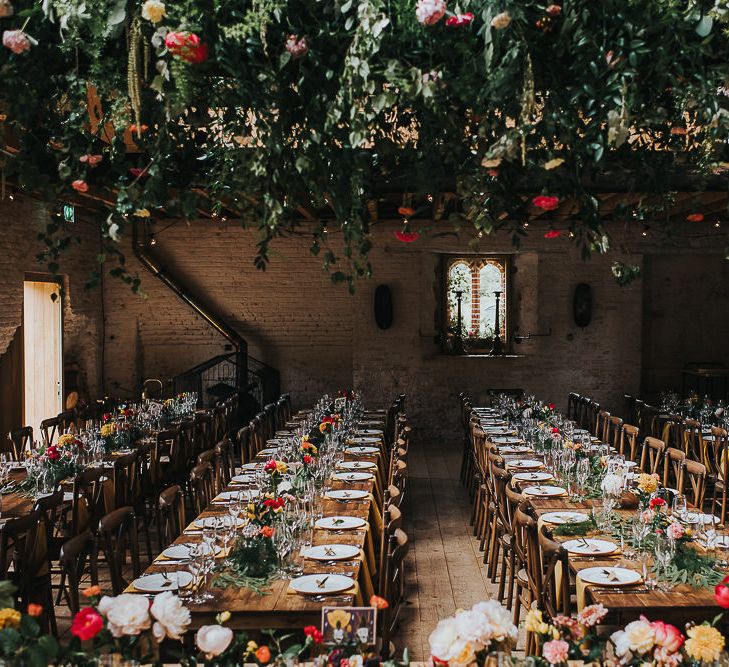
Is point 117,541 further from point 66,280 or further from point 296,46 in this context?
point 66,280

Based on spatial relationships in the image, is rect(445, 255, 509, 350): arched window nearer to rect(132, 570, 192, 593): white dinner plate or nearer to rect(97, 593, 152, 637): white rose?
rect(132, 570, 192, 593): white dinner plate

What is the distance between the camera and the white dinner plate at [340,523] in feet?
14.6

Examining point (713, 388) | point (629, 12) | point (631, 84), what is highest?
point (629, 12)

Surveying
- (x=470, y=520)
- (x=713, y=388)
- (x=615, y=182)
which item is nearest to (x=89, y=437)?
(x=470, y=520)

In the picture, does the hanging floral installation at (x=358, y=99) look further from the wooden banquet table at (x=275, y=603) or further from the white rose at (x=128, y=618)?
the wooden banquet table at (x=275, y=603)

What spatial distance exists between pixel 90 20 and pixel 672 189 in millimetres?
1798

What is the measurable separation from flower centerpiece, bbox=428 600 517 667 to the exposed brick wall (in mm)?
7177

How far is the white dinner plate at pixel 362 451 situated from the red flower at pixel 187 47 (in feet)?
17.9

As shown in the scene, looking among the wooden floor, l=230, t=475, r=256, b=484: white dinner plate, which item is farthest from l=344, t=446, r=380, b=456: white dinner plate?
l=230, t=475, r=256, b=484: white dinner plate

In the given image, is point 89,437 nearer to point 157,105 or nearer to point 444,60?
point 157,105

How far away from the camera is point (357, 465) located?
6.35m

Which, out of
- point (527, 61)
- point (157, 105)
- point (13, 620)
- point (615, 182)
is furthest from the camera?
point (615, 182)

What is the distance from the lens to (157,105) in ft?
6.95

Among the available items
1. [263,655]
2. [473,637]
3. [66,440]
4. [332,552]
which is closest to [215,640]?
[263,655]
